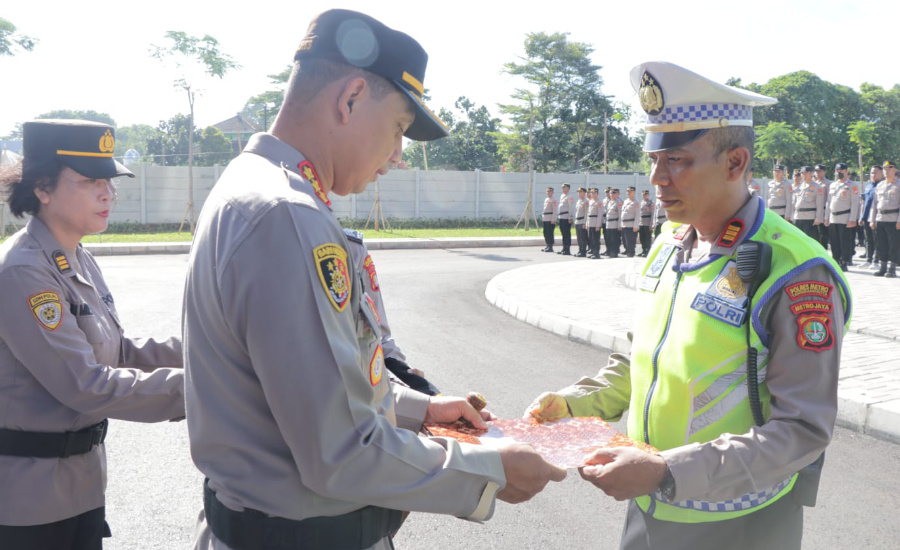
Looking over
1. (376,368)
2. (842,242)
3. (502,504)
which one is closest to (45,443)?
(376,368)

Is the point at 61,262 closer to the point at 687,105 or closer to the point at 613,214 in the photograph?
the point at 687,105

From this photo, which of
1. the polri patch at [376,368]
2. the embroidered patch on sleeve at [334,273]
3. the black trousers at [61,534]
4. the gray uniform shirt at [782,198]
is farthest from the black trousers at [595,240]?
the embroidered patch on sleeve at [334,273]

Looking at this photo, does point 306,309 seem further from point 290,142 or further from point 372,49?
point 372,49

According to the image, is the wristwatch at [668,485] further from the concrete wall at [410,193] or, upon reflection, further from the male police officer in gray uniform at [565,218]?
the concrete wall at [410,193]

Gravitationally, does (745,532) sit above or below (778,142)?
below

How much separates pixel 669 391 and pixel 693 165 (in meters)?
0.65

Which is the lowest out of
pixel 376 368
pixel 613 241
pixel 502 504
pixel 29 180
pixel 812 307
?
pixel 502 504

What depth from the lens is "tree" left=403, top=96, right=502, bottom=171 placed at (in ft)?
162

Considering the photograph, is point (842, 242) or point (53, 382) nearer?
point (53, 382)

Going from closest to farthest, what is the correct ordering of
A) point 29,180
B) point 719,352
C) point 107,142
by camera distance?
point 719,352
point 29,180
point 107,142

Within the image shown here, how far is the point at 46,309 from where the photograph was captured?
1979 millimetres

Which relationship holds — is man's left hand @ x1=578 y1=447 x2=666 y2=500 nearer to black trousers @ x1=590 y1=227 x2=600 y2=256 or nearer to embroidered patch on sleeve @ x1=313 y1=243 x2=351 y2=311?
embroidered patch on sleeve @ x1=313 y1=243 x2=351 y2=311

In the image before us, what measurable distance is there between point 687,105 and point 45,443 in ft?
6.97

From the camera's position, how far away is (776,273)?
1.72 m
